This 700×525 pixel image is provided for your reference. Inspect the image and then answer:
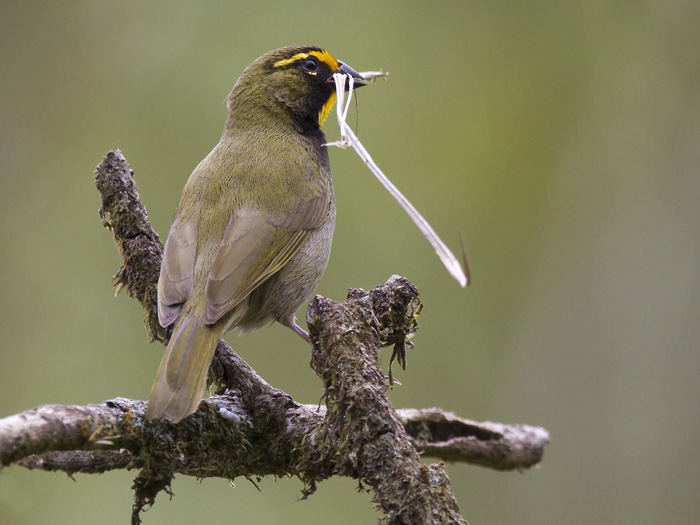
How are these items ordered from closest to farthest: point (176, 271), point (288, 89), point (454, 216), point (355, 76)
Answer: point (176, 271)
point (288, 89)
point (355, 76)
point (454, 216)

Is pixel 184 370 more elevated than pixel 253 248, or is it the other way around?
pixel 253 248

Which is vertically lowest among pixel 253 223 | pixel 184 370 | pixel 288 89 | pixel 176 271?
pixel 184 370

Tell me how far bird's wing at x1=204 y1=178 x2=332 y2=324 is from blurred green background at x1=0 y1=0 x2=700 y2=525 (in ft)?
9.08

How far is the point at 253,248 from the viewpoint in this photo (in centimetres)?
380

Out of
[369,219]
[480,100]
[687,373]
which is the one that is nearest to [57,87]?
[369,219]

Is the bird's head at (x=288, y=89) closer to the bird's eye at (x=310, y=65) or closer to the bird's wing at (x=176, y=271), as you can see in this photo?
the bird's eye at (x=310, y=65)

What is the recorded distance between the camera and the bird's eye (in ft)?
16.4

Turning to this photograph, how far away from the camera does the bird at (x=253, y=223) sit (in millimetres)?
3295

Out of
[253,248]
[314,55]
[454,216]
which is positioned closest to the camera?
[253,248]

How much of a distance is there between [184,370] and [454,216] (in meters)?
4.80

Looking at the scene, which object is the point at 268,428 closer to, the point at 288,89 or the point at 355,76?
the point at 288,89

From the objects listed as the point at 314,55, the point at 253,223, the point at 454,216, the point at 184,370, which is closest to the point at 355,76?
the point at 314,55

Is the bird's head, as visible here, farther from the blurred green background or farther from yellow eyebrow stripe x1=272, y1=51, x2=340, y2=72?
the blurred green background

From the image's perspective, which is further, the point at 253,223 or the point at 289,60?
the point at 289,60
